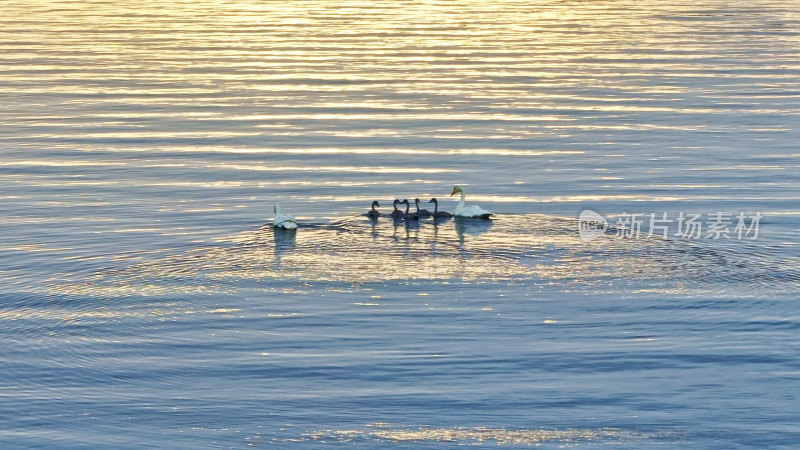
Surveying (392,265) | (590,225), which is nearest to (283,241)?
(392,265)

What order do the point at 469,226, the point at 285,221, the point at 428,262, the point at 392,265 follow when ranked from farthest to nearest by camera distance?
the point at 469,226, the point at 285,221, the point at 428,262, the point at 392,265

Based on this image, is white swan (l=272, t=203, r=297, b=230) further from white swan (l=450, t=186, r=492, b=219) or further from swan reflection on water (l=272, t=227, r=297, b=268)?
white swan (l=450, t=186, r=492, b=219)

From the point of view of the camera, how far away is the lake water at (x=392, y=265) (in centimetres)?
1275

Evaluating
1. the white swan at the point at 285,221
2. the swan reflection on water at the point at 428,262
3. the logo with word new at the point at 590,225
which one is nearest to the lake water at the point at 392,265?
the swan reflection on water at the point at 428,262

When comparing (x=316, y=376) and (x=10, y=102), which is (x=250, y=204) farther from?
(x=10, y=102)

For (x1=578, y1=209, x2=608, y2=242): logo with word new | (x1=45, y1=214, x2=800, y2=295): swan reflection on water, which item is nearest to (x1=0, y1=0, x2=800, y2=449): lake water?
(x1=45, y1=214, x2=800, y2=295): swan reflection on water

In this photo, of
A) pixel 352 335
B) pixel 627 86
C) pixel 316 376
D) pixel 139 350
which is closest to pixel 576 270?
pixel 352 335

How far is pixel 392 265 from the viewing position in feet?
55.5

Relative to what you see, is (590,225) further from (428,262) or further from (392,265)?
→ (392,265)

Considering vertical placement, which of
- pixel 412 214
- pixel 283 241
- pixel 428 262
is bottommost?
pixel 428 262

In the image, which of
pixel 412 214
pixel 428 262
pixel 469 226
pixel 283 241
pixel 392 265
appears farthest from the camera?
pixel 412 214

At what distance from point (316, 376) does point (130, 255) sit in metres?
5.20

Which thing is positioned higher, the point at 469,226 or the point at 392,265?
the point at 469,226

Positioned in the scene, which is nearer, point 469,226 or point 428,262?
point 428,262
